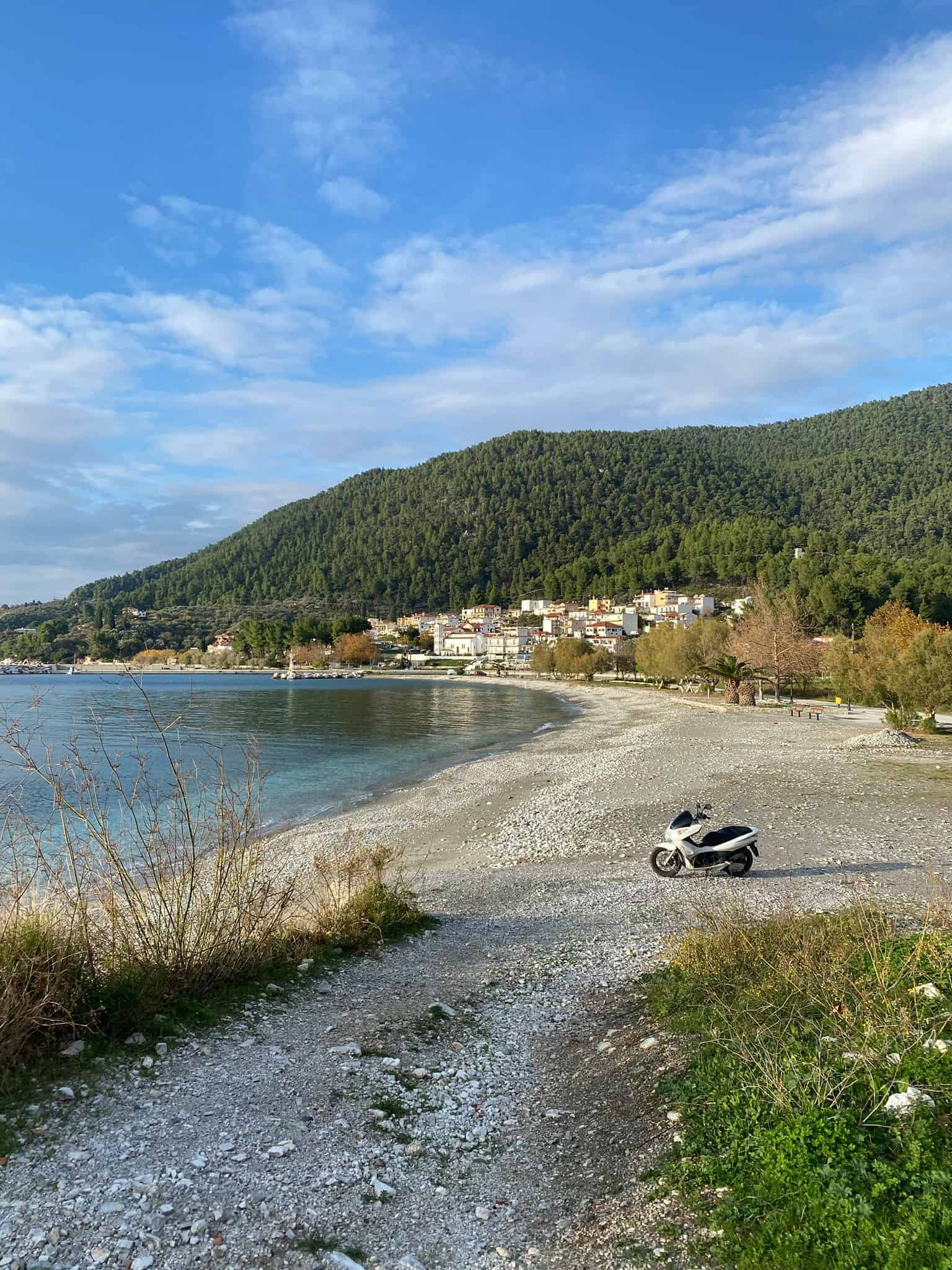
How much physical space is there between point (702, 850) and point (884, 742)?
2051 centimetres

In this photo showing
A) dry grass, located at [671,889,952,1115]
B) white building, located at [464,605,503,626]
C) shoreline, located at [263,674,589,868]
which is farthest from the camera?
white building, located at [464,605,503,626]

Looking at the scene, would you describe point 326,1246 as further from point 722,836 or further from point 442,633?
point 442,633

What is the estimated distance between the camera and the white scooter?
38.0 ft

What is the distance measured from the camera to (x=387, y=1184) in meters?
3.99

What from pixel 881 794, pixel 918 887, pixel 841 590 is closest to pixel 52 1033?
pixel 918 887

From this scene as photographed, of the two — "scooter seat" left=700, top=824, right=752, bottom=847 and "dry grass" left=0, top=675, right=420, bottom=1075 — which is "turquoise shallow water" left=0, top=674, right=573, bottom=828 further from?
"scooter seat" left=700, top=824, right=752, bottom=847

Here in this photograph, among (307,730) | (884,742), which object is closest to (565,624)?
(307,730)

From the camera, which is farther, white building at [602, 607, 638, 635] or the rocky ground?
white building at [602, 607, 638, 635]

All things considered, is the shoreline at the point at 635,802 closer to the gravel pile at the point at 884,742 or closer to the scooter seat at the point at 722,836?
the gravel pile at the point at 884,742

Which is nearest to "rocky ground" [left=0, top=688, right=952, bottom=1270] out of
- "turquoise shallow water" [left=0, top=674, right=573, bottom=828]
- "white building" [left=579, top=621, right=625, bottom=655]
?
"turquoise shallow water" [left=0, top=674, right=573, bottom=828]

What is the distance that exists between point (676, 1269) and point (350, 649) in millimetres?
153397

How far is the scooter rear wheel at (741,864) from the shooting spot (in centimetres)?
1177

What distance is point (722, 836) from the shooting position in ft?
38.7

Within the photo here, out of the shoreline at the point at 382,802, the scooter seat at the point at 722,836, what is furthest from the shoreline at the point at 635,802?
the scooter seat at the point at 722,836
